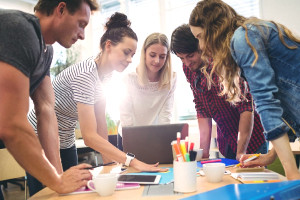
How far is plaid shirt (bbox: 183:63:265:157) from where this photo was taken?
181cm

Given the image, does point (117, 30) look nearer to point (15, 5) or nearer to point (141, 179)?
point (141, 179)

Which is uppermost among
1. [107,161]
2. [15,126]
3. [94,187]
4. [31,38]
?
[31,38]

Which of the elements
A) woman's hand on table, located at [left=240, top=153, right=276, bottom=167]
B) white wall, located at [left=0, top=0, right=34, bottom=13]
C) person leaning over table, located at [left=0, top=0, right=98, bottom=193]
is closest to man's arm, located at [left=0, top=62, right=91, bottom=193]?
person leaning over table, located at [left=0, top=0, right=98, bottom=193]

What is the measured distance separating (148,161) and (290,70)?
826 mm

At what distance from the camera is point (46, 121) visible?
138 centimetres

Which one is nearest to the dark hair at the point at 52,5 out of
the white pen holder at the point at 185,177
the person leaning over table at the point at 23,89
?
the person leaning over table at the point at 23,89

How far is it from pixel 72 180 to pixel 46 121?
0.44 m

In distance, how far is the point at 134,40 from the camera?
Answer: 1.89m

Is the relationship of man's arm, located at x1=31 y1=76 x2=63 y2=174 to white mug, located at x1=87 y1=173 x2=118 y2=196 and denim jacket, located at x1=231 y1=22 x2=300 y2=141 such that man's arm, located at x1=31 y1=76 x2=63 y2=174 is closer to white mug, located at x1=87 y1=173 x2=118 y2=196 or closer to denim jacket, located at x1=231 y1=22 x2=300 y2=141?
white mug, located at x1=87 y1=173 x2=118 y2=196

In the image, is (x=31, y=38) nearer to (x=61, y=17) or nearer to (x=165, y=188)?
(x=61, y=17)

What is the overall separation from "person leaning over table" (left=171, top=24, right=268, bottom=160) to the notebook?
359 mm

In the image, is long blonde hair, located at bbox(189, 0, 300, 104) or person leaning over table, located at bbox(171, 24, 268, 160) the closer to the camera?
long blonde hair, located at bbox(189, 0, 300, 104)

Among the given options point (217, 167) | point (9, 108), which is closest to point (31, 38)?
point (9, 108)

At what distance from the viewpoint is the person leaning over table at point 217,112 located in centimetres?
170
